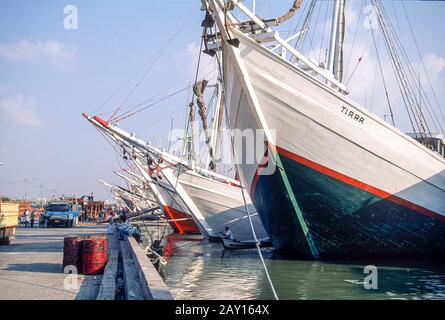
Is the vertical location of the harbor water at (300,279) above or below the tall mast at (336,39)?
below

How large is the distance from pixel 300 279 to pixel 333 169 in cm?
328

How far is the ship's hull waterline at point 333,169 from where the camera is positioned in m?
12.8

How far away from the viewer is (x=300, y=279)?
1168 centimetres

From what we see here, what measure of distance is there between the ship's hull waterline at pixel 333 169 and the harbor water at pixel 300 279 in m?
0.86

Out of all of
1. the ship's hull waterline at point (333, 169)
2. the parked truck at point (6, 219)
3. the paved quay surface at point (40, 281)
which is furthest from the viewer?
the parked truck at point (6, 219)

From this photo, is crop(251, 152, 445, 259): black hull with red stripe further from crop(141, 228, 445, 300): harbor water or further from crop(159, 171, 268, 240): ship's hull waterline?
crop(159, 171, 268, 240): ship's hull waterline

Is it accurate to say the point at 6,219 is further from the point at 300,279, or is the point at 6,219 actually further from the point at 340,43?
the point at 340,43

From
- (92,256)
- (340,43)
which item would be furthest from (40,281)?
(340,43)

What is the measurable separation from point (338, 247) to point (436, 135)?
6863mm

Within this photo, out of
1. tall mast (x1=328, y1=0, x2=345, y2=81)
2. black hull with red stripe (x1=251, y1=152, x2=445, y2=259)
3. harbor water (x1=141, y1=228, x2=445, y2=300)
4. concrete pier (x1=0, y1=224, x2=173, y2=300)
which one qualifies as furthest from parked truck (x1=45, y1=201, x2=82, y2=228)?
tall mast (x1=328, y1=0, x2=345, y2=81)

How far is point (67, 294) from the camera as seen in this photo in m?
8.39

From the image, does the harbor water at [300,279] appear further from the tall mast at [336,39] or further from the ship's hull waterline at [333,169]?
the tall mast at [336,39]

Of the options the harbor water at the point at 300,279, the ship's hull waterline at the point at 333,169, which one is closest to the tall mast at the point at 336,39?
the ship's hull waterline at the point at 333,169
